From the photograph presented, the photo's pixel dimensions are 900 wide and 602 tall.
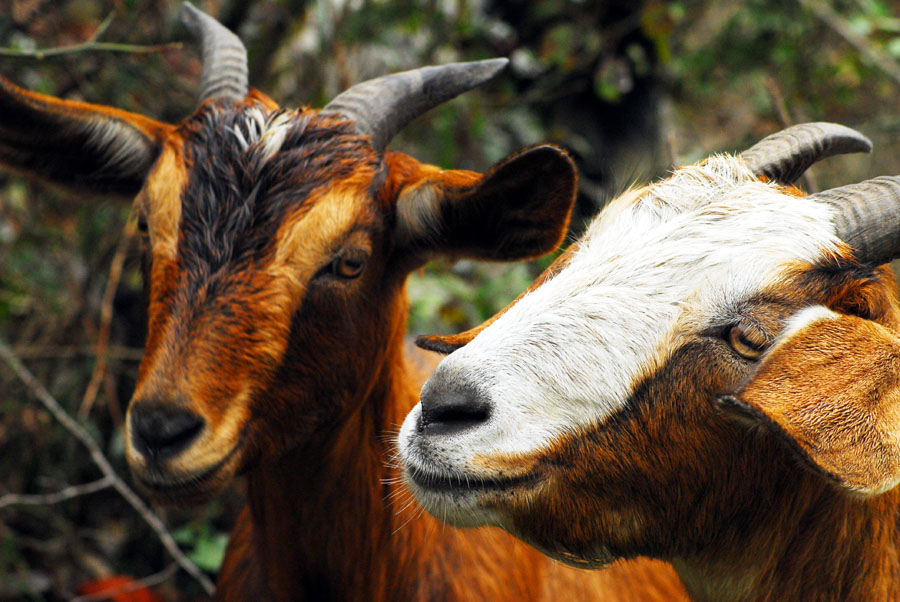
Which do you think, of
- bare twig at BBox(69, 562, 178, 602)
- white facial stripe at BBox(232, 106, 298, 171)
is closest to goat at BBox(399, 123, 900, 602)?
Result: white facial stripe at BBox(232, 106, 298, 171)

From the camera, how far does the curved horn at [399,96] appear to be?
3.33 m

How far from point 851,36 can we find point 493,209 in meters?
5.59

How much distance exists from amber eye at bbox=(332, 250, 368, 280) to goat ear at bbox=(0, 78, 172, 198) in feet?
3.10

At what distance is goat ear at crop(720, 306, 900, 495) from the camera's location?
6.08 ft

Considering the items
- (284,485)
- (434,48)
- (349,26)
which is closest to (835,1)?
(434,48)

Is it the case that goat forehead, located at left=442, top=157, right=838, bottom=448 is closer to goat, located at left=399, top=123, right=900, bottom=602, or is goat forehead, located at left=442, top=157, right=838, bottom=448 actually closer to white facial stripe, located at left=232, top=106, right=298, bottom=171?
goat, located at left=399, top=123, right=900, bottom=602

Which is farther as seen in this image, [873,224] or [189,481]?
[189,481]

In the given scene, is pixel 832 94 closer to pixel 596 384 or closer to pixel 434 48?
pixel 434 48

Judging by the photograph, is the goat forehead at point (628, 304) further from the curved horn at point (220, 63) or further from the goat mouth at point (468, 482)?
the curved horn at point (220, 63)

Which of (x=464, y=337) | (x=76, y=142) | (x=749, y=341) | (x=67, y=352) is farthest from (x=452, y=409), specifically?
(x=67, y=352)

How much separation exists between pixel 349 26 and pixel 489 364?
525 cm

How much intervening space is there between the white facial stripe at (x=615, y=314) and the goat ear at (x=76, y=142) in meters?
1.82

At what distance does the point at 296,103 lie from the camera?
7020mm

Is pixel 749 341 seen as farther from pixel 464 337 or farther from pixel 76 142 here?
pixel 76 142
